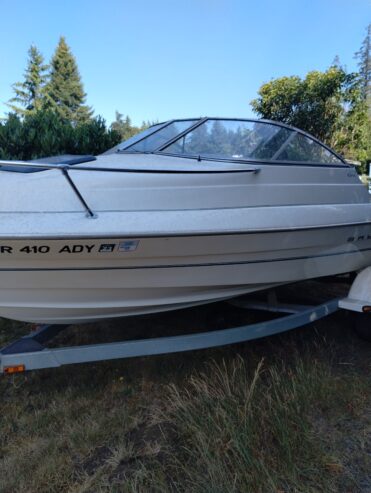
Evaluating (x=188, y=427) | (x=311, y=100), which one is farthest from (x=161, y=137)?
(x=311, y=100)

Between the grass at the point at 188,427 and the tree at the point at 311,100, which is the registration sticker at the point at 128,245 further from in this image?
the tree at the point at 311,100

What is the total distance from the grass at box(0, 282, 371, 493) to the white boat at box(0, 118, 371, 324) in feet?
1.90

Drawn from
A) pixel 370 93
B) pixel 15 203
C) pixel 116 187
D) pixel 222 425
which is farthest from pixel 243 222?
pixel 370 93

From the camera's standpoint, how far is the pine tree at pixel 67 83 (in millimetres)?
40500

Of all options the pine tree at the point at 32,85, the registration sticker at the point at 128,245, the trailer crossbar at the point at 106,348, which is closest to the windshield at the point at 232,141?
the registration sticker at the point at 128,245

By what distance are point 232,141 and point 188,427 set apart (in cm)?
203

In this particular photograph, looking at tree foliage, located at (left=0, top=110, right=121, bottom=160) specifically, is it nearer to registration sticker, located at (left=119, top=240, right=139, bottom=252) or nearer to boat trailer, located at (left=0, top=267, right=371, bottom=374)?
boat trailer, located at (left=0, top=267, right=371, bottom=374)

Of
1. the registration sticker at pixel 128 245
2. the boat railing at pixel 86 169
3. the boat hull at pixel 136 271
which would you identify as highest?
the boat railing at pixel 86 169

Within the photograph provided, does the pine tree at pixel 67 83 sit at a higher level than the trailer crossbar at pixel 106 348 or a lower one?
higher

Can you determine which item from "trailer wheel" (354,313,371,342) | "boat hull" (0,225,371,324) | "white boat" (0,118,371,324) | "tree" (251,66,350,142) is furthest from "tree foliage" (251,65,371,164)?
"boat hull" (0,225,371,324)

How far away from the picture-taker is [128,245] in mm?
2111

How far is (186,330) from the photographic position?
11.4 ft

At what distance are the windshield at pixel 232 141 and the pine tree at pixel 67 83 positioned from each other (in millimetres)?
40174

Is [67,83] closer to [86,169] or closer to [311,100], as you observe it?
Result: [311,100]
